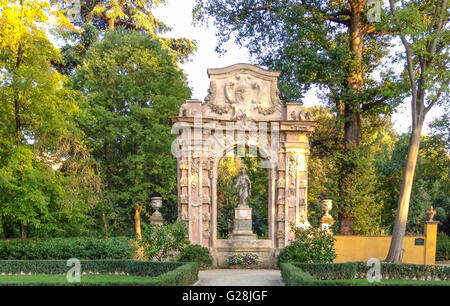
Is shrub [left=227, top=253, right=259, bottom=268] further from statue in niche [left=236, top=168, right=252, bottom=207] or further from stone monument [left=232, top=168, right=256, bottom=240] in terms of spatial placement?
statue in niche [left=236, top=168, right=252, bottom=207]

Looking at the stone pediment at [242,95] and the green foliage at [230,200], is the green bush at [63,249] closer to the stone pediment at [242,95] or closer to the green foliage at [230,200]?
the stone pediment at [242,95]

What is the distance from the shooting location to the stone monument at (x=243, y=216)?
21016 mm

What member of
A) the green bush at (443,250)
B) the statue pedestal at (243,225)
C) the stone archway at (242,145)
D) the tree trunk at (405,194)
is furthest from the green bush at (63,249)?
the green bush at (443,250)

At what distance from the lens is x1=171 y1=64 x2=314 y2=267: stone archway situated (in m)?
20.1

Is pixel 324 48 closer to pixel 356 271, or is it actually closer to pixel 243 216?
pixel 243 216

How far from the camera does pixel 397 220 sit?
2064 cm

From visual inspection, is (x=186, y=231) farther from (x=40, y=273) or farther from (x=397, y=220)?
(x=397, y=220)

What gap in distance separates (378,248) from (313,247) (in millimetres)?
6297

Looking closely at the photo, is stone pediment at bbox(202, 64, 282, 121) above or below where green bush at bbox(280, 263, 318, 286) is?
above

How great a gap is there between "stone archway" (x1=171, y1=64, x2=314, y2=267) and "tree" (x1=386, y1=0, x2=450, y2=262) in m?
3.95

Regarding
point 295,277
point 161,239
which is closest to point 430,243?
point 295,277

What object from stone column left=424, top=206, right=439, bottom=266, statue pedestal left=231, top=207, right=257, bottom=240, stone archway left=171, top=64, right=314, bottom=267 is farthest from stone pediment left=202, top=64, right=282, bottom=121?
stone column left=424, top=206, right=439, bottom=266

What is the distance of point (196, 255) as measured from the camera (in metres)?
19.0
